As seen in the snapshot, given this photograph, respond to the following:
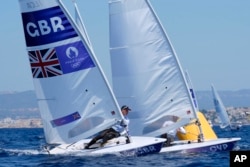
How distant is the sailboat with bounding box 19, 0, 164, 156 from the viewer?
95.7 ft

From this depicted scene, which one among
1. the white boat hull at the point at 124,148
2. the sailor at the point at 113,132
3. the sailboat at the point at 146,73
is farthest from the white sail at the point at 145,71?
the sailor at the point at 113,132

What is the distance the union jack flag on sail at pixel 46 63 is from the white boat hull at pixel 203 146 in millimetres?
5109

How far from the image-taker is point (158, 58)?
107 feet

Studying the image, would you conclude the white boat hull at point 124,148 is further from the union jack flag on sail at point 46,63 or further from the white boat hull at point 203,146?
the union jack flag on sail at point 46,63

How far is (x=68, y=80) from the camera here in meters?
29.5

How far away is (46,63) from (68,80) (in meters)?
1.06

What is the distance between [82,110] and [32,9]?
4138mm

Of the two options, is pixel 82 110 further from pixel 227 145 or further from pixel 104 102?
pixel 227 145

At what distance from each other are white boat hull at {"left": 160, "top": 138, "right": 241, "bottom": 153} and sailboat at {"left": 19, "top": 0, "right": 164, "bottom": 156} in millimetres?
1436

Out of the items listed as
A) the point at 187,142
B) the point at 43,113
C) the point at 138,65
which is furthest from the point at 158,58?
the point at 43,113

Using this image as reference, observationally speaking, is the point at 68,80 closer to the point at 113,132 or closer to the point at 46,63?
the point at 46,63

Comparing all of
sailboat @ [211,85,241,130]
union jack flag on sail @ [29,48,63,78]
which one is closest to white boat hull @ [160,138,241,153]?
union jack flag on sail @ [29,48,63,78]

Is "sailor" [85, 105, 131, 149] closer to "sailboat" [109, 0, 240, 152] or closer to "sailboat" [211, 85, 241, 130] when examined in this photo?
"sailboat" [109, 0, 240, 152]

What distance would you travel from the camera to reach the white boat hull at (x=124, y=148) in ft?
94.1
